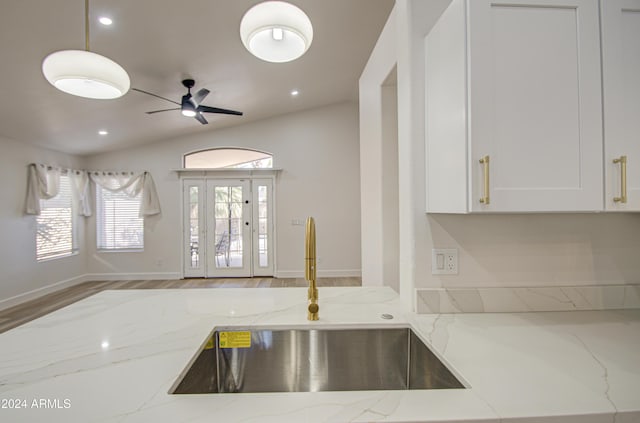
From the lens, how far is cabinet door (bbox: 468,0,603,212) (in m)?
0.90

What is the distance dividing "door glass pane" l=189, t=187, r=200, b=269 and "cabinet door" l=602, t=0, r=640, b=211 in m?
5.45

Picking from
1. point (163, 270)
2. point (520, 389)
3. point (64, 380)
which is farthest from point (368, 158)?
point (163, 270)

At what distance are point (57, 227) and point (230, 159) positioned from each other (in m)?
3.03

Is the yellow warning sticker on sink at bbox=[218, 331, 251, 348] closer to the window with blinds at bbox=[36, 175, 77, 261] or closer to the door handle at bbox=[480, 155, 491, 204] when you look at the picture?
the door handle at bbox=[480, 155, 491, 204]

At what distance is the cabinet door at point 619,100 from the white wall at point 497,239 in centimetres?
32

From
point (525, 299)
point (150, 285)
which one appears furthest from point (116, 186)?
point (525, 299)

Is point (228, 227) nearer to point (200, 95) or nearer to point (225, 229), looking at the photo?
point (225, 229)

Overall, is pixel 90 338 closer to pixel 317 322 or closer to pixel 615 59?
pixel 317 322

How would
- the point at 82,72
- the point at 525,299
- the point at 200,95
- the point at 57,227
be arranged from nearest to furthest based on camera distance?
the point at 525,299 < the point at 82,72 < the point at 200,95 < the point at 57,227

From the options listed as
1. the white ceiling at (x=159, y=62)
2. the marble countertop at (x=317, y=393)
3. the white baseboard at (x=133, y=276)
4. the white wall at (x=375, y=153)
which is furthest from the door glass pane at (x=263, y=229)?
the marble countertop at (x=317, y=393)

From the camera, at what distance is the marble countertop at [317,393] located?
0.59m

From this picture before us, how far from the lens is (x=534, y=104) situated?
0.91 meters

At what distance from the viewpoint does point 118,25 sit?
2340 millimetres

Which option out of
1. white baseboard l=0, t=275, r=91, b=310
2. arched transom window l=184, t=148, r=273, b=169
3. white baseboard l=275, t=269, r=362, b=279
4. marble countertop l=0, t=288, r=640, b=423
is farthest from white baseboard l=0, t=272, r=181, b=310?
marble countertop l=0, t=288, r=640, b=423
